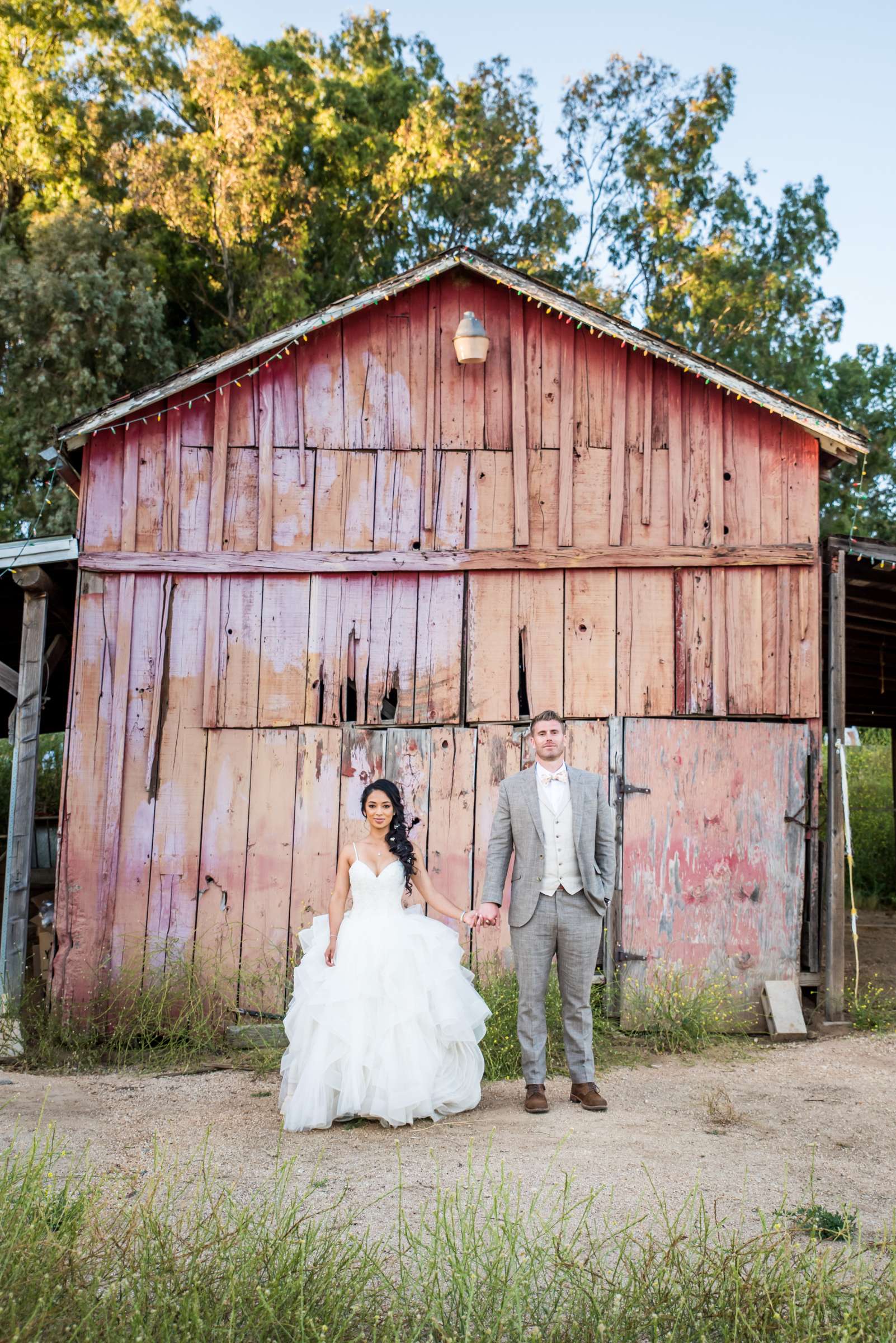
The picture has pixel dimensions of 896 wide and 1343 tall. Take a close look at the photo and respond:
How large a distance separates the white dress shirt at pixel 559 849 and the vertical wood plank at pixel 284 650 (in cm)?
305

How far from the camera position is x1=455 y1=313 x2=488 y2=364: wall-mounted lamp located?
9070 mm

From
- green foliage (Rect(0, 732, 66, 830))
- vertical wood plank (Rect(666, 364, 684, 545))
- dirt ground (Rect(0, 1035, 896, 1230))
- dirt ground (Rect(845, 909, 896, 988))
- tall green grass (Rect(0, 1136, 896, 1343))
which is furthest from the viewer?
green foliage (Rect(0, 732, 66, 830))

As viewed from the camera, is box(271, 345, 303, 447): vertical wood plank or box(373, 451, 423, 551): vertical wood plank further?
box(271, 345, 303, 447): vertical wood plank

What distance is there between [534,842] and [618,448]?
3.92m

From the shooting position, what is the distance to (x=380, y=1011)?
6.20m

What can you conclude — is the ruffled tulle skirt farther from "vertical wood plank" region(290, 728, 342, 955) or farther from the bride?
"vertical wood plank" region(290, 728, 342, 955)

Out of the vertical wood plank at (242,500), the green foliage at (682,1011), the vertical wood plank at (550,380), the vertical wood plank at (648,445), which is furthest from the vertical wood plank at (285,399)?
the green foliage at (682,1011)

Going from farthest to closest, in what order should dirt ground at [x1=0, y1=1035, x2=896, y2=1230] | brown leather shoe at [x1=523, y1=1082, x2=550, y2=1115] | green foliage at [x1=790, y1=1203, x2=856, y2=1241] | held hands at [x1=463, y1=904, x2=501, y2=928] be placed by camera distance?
brown leather shoe at [x1=523, y1=1082, x2=550, y2=1115] → held hands at [x1=463, y1=904, x2=501, y2=928] → dirt ground at [x1=0, y1=1035, x2=896, y2=1230] → green foliage at [x1=790, y1=1203, x2=856, y2=1241]

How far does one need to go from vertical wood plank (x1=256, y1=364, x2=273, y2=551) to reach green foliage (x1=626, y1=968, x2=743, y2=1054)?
170 inches

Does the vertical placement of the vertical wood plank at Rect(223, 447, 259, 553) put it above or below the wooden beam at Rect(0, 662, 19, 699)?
above

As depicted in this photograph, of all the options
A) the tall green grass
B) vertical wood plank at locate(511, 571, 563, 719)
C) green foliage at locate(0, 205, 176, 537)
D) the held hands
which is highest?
green foliage at locate(0, 205, 176, 537)

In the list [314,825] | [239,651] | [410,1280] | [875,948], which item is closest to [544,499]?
[239,651]

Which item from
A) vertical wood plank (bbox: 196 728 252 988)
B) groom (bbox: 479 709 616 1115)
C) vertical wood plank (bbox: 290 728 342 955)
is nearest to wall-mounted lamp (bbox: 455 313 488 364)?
vertical wood plank (bbox: 290 728 342 955)

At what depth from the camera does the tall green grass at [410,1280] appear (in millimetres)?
3537
